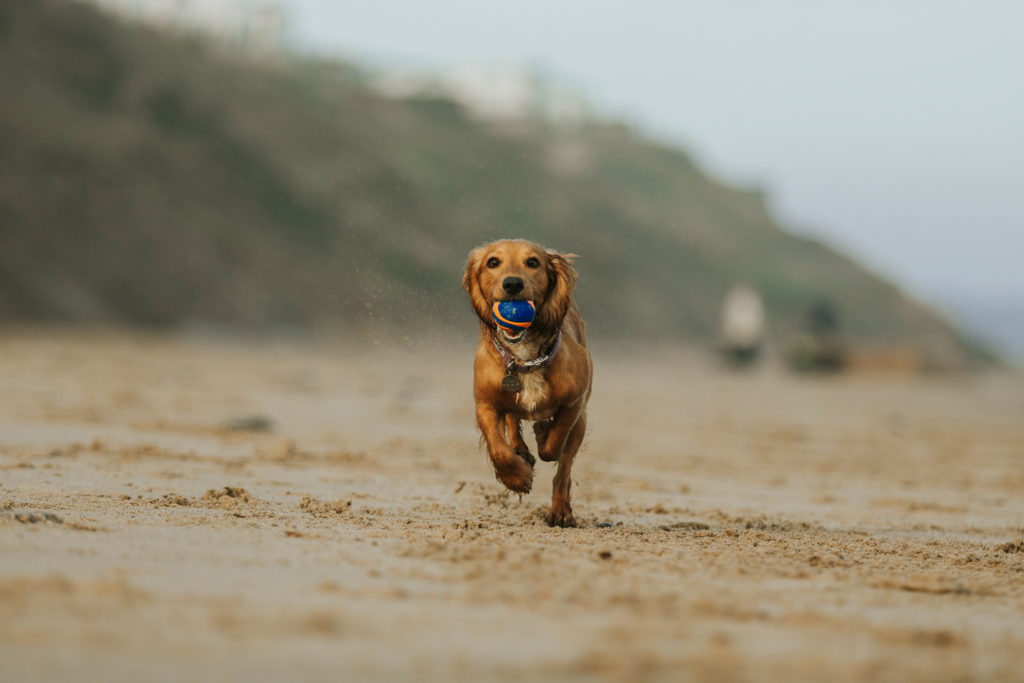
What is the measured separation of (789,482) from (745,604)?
433 centimetres

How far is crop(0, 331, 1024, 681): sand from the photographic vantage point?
2488 millimetres

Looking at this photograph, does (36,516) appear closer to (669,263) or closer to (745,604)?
(745,604)

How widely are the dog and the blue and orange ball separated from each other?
25mm

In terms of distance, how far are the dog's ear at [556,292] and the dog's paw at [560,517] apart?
0.85 m

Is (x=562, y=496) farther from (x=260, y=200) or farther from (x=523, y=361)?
(x=260, y=200)

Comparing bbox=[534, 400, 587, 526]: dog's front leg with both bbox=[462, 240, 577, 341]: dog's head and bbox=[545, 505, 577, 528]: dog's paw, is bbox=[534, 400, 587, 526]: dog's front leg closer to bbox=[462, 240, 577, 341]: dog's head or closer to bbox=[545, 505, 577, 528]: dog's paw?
bbox=[545, 505, 577, 528]: dog's paw

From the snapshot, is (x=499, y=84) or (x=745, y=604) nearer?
(x=745, y=604)

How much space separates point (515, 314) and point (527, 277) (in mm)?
192

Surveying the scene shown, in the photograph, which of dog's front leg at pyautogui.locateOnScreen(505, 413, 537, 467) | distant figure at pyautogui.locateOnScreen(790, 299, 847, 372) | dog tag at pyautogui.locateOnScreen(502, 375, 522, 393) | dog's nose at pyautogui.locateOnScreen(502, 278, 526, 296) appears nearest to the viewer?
dog's nose at pyautogui.locateOnScreen(502, 278, 526, 296)

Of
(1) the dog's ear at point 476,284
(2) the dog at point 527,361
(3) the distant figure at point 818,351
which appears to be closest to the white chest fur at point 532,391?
(2) the dog at point 527,361

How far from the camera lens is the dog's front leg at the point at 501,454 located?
4703 millimetres

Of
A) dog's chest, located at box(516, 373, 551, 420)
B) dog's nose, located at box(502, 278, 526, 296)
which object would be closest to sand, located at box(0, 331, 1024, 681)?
dog's chest, located at box(516, 373, 551, 420)

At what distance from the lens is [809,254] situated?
76188 mm

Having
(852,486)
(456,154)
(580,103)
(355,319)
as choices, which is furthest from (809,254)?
(852,486)
